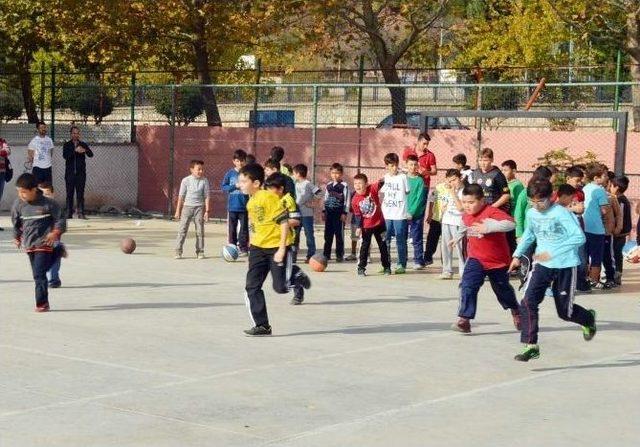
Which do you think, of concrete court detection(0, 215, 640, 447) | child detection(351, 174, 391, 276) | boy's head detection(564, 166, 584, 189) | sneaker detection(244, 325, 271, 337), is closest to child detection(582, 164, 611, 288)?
boy's head detection(564, 166, 584, 189)

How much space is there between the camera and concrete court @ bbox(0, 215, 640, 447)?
27.4 ft

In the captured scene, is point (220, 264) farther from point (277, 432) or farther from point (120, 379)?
point (277, 432)

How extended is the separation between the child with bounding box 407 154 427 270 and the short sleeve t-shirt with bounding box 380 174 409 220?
24 centimetres

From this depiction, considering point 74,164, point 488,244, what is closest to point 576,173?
point 488,244

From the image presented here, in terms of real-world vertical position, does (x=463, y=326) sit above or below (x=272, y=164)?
below

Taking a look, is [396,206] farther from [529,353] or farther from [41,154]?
[41,154]

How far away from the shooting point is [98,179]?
91.8 feet

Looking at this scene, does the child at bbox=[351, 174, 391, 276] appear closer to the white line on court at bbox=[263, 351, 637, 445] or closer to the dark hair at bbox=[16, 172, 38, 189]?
the dark hair at bbox=[16, 172, 38, 189]

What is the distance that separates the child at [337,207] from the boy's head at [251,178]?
6148 mm

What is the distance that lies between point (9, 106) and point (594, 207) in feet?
66.0

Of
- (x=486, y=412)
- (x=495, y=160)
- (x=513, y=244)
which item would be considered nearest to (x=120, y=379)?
(x=486, y=412)

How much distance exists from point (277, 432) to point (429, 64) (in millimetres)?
25921

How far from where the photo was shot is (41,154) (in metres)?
25.2

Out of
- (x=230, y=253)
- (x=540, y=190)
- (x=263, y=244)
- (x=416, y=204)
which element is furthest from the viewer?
(x=230, y=253)
